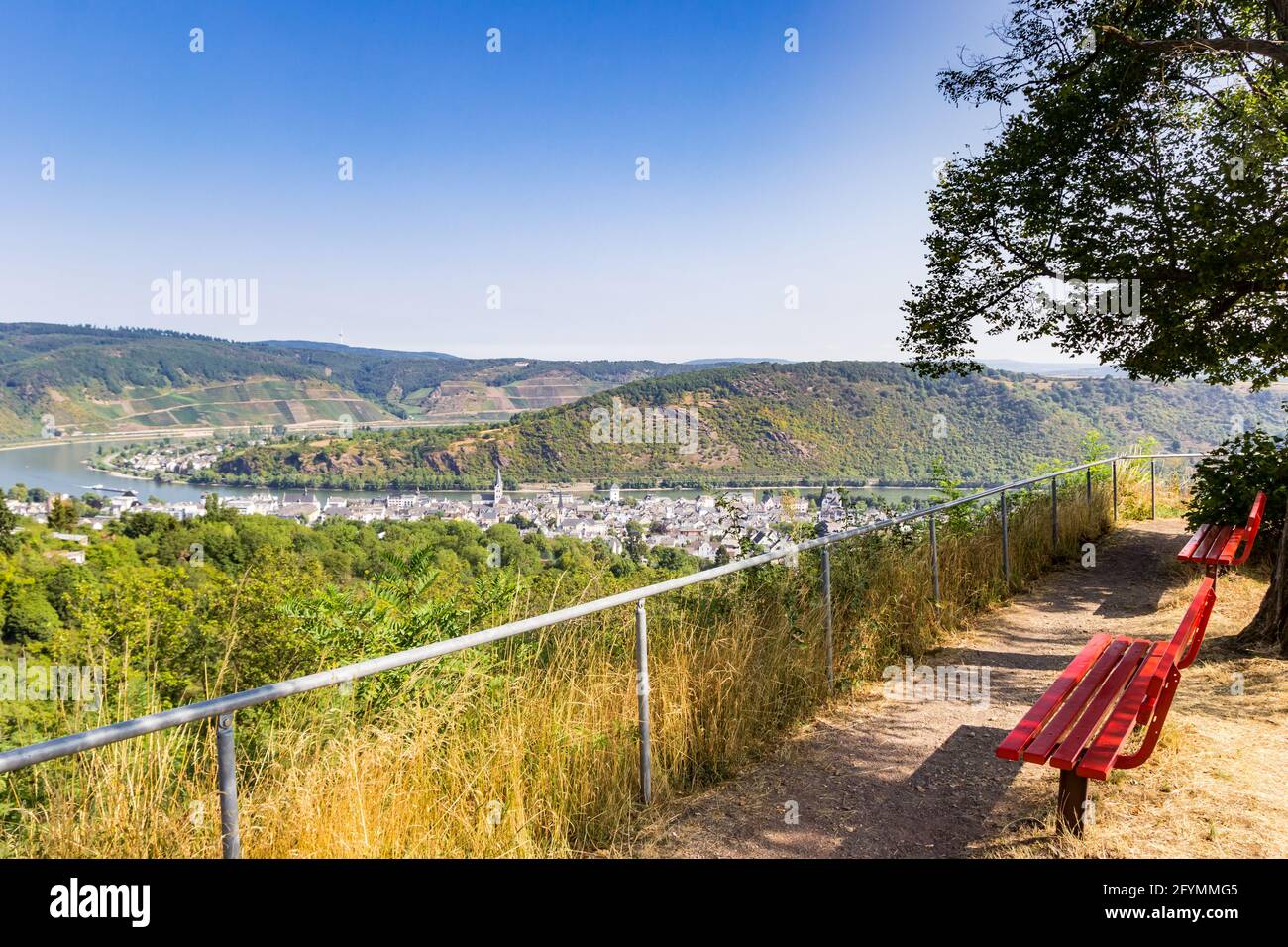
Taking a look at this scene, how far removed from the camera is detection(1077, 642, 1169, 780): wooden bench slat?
10.3ft

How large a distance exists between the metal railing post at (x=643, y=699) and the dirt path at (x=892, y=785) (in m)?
0.19

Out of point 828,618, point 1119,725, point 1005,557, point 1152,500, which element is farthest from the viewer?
point 1152,500

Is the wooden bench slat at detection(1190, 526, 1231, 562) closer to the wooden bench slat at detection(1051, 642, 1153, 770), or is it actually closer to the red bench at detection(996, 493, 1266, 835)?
the red bench at detection(996, 493, 1266, 835)

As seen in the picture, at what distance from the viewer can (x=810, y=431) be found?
4141cm

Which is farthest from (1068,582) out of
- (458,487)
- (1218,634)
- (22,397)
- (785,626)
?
(22,397)

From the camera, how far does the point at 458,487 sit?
5806 cm

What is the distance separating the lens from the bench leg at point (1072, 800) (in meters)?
3.41

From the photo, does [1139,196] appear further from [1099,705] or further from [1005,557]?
[1099,705]

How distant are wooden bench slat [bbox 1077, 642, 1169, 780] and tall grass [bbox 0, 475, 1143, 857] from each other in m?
1.93

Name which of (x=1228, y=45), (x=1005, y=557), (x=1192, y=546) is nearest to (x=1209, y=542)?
(x=1192, y=546)

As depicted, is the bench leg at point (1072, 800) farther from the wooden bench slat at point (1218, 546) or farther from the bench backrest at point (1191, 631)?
the wooden bench slat at point (1218, 546)

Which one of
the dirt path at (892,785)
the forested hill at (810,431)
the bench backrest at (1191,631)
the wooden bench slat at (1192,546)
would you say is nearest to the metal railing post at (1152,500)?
the forested hill at (810,431)

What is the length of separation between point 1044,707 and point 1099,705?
12.5 inches
